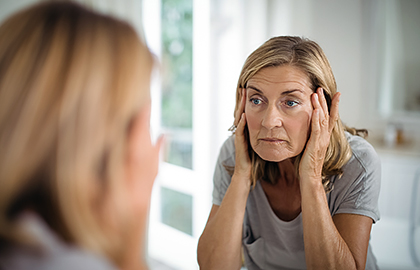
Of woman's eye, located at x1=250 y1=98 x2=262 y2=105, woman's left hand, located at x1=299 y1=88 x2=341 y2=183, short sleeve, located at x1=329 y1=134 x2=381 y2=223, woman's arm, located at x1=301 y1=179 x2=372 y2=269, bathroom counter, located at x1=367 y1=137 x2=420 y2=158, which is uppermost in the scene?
woman's eye, located at x1=250 y1=98 x2=262 y2=105

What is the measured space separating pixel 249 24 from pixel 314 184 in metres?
1.38

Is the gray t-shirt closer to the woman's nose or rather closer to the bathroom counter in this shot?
the woman's nose

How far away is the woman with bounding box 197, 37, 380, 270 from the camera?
990 mm

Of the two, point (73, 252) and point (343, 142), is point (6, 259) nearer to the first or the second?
point (73, 252)

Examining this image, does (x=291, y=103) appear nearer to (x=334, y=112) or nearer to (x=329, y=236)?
(x=334, y=112)

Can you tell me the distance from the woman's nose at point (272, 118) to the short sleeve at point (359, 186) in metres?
0.30

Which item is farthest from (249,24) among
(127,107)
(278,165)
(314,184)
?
(127,107)

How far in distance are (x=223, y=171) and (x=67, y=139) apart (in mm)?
850

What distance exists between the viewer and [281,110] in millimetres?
1013

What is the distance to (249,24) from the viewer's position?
6.92 ft

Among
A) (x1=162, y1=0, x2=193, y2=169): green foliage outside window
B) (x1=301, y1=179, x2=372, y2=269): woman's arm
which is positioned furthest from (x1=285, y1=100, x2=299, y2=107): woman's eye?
(x1=162, y1=0, x2=193, y2=169): green foliage outside window

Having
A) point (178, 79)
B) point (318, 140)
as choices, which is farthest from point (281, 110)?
point (178, 79)

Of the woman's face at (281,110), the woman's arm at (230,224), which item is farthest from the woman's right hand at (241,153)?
the woman's face at (281,110)

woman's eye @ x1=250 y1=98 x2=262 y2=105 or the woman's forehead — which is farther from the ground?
the woman's forehead
